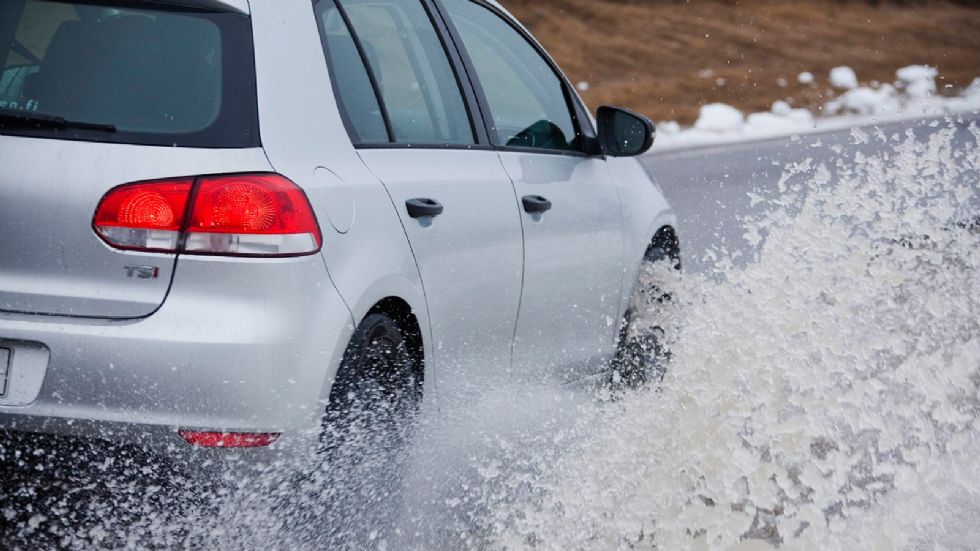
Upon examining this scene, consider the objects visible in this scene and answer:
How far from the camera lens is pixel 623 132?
5.54 meters

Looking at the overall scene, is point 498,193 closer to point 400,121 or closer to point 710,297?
point 400,121

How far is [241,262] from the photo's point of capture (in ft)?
11.2

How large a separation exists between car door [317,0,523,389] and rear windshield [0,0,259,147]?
17.3 inches

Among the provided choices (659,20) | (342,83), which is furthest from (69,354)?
(659,20)

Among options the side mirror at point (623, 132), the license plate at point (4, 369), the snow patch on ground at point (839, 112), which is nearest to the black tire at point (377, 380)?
the license plate at point (4, 369)

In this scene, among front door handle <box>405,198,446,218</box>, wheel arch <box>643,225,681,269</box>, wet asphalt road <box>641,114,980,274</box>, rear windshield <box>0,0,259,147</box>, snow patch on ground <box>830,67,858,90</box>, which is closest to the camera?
rear windshield <box>0,0,259,147</box>

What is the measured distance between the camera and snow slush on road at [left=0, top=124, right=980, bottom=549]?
3.91m

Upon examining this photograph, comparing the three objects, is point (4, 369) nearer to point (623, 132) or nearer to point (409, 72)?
point (409, 72)

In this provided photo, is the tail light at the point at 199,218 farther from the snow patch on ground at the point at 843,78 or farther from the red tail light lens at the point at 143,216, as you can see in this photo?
the snow patch on ground at the point at 843,78

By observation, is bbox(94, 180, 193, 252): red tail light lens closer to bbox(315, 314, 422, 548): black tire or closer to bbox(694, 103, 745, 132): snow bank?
bbox(315, 314, 422, 548): black tire

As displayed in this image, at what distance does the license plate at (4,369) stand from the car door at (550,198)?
1.81 meters

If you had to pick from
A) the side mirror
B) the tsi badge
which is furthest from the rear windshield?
the side mirror

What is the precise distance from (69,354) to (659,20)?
29.7 metres

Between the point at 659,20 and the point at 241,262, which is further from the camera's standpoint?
the point at 659,20
